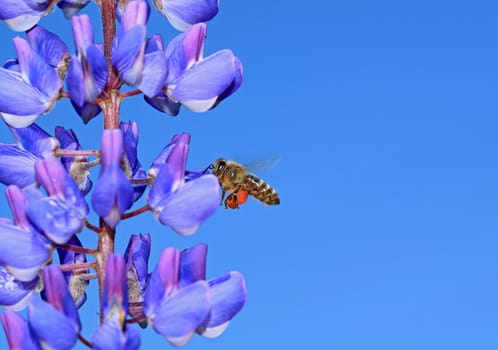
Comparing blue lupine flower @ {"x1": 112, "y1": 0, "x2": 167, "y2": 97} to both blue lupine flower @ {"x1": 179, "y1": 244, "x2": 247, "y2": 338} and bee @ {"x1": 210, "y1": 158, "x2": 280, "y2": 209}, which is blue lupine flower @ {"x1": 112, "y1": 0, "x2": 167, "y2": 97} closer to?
blue lupine flower @ {"x1": 179, "y1": 244, "x2": 247, "y2": 338}

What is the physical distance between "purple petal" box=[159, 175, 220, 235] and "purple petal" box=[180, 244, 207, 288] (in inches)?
3.5

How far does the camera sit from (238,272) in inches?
153

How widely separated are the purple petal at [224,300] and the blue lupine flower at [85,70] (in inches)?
34.6

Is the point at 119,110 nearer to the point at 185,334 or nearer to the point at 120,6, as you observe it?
the point at 120,6

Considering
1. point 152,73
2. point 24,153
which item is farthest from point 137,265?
point 152,73

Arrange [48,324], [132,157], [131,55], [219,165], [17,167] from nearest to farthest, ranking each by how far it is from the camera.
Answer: [48,324], [131,55], [17,167], [132,157], [219,165]

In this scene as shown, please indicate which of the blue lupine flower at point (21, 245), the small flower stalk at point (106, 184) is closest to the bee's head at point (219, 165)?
the small flower stalk at point (106, 184)

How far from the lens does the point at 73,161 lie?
13.7 ft

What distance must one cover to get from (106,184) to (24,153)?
0.63 m

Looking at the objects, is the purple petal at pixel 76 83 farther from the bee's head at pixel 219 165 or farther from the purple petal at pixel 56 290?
the bee's head at pixel 219 165

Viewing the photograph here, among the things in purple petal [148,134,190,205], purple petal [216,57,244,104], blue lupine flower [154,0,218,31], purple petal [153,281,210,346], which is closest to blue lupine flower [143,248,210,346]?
purple petal [153,281,210,346]

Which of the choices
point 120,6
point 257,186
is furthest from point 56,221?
point 257,186

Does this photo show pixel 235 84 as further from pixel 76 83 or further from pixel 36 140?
pixel 36 140

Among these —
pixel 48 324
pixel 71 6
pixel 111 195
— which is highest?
pixel 71 6
